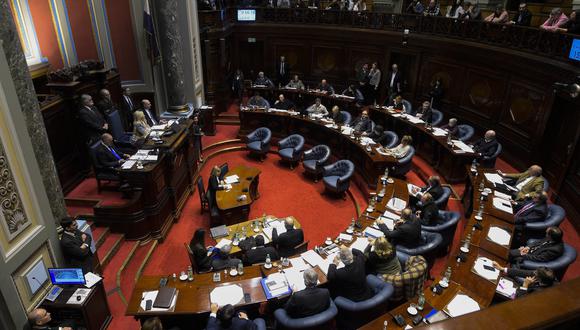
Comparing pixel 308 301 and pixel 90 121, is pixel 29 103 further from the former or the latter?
pixel 308 301

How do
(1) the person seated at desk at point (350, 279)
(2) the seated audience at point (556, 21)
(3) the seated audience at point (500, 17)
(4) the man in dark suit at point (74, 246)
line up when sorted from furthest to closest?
(3) the seated audience at point (500, 17) < (2) the seated audience at point (556, 21) < (4) the man in dark suit at point (74, 246) < (1) the person seated at desk at point (350, 279)

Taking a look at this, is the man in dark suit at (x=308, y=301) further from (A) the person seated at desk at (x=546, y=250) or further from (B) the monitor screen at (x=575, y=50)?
(B) the monitor screen at (x=575, y=50)

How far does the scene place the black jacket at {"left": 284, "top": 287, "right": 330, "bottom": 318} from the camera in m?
4.62

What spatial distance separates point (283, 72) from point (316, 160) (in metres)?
6.65

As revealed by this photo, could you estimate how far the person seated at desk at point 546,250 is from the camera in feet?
18.0

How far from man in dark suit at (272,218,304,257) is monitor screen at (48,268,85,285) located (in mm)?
2950

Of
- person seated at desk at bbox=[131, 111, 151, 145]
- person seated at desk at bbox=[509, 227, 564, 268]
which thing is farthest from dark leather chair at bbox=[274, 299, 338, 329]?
person seated at desk at bbox=[131, 111, 151, 145]

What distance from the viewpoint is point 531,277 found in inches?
197

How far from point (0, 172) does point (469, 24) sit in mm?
11994

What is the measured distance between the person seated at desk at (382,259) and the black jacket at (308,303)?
1.10 m

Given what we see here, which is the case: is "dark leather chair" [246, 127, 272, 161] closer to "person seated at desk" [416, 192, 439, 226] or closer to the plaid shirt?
"person seated at desk" [416, 192, 439, 226]

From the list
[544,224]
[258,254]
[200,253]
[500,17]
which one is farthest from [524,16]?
[200,253]

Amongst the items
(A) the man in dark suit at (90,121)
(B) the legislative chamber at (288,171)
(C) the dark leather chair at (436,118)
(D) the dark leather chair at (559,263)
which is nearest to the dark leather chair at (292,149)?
(B) the legislative chamber at (288,171)

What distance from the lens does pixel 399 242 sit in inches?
246
